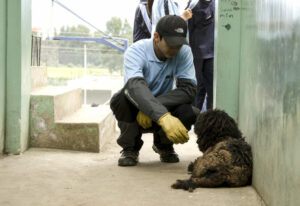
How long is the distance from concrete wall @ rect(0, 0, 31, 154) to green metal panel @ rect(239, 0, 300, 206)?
7.17 feet

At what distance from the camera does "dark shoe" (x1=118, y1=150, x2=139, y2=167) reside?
13.0 ft

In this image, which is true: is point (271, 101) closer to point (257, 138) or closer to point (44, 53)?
point (257, 138)

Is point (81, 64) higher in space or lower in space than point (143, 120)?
higher

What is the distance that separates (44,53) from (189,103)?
4.93m

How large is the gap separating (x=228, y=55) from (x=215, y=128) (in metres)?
1.24

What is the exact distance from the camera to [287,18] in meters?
2.19

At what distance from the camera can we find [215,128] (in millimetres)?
3260

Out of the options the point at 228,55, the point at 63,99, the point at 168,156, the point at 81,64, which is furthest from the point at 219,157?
the point at 81,64

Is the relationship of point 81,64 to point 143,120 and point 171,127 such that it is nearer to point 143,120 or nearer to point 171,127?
point 143,120

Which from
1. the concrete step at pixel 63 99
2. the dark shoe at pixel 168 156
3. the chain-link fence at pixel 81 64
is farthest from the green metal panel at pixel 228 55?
the chain-link fence at pixel 81 64

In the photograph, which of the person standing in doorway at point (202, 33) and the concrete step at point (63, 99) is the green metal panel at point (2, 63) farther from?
the person standing in doorway at point (202, 33)

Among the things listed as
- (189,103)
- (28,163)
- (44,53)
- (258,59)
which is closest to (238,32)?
(189,103)

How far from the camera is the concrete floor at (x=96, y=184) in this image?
274 cm

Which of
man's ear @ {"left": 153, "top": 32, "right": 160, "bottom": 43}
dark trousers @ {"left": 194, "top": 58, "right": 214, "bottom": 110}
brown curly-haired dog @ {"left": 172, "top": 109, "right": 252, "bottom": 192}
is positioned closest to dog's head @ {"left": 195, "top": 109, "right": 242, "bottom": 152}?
brown curly-haired dog @ {"left": 172, "top": 109, "right": 252, "bottom": 192}
